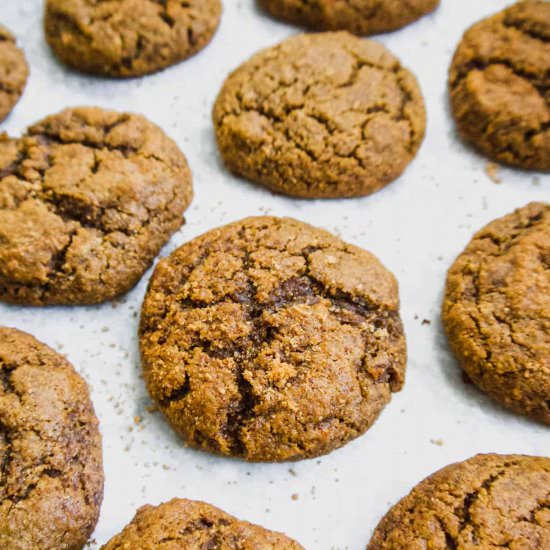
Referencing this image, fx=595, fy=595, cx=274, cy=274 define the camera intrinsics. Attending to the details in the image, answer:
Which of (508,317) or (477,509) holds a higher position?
(508,317)

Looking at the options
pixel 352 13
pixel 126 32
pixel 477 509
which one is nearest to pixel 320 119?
pixel 352 13

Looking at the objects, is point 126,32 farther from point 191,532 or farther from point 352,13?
point 191,532

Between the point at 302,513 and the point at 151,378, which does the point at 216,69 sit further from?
the point at 302,513

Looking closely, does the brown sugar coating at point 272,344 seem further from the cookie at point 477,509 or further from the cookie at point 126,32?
the cookie at point 126,32

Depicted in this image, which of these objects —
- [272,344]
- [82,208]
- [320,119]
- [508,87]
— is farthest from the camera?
[508,87]

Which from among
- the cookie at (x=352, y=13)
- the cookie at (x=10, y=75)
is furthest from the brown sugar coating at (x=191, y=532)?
the cookie at (x=352, y=13)

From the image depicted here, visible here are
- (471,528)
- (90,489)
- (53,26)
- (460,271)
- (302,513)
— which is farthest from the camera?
(53,26)

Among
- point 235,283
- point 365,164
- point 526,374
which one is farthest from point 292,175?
point 526,374
